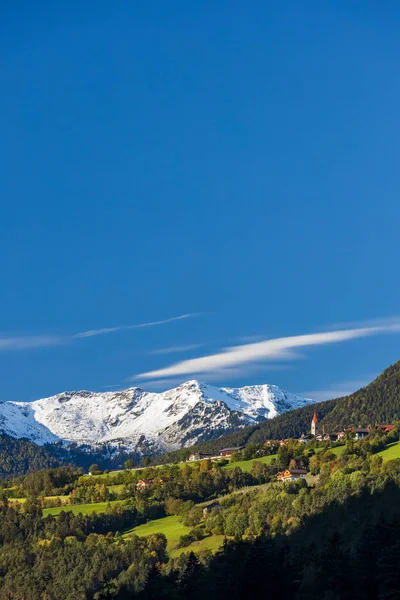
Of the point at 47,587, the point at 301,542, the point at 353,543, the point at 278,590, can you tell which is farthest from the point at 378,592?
the point at 47,587

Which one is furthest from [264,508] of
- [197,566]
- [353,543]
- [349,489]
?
[197,566]

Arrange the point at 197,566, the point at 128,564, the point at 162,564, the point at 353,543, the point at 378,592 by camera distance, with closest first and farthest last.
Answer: the point at 378,592 → the point at 197,566 → the point at 353,543 → the point at 162,564 → the point at 128,564

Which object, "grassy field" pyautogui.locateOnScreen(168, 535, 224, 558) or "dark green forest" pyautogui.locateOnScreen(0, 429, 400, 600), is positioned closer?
"dark green forest" pyautogui.locateOnScreen(0, 429, 400, 600)

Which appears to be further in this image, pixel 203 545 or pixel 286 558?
pixel 203 545

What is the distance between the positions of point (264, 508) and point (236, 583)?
101 m

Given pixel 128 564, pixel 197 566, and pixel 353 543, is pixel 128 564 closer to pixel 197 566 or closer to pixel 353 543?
pixel 353 543

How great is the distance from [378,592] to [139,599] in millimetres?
30371

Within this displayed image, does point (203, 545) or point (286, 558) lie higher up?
point (203, 545)

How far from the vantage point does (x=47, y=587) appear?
7869 inches

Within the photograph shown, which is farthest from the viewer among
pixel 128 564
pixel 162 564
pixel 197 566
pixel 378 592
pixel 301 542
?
pixel 128 564

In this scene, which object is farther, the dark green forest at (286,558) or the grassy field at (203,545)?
the grassy field at (203,545)

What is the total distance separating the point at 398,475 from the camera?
181750mm

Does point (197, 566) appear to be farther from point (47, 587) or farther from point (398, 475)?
point (47, 587)

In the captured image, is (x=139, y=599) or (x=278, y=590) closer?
(x=278, y=590)
